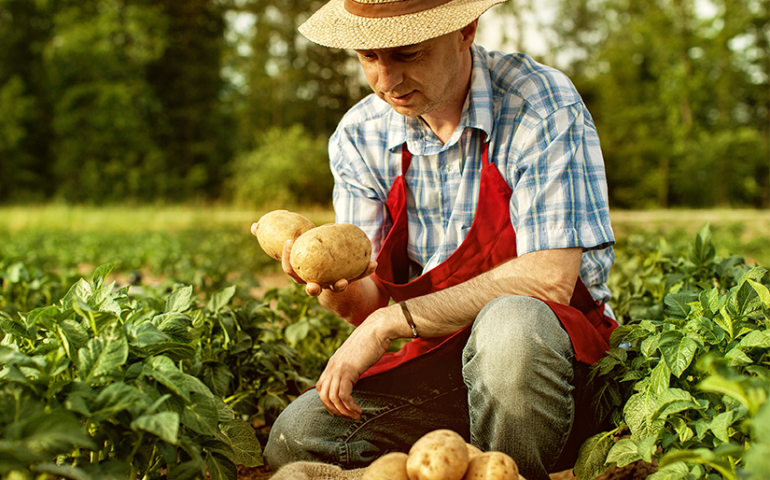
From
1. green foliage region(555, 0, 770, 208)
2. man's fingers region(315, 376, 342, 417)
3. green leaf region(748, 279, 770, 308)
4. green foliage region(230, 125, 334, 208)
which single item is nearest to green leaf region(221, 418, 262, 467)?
man's fingers region(315, 376, 342, 417)

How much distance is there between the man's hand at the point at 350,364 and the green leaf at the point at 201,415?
48 centimetres

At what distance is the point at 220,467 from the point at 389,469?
462mm

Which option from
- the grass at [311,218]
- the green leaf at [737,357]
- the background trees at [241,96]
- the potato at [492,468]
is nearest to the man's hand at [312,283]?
the potato at [492,468]

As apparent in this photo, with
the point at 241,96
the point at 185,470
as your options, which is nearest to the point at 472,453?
the point at 185,470

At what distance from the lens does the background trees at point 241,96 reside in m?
18.6

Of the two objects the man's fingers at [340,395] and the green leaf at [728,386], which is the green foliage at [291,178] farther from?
the green leaf at [728,386]

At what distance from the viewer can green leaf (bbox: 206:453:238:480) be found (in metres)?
1.46

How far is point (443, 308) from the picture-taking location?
70.6 inches

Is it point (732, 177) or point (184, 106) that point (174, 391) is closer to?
point (732, 177)

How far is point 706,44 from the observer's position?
60.4ft

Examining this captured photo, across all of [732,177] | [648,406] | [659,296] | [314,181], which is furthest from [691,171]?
[648,406]

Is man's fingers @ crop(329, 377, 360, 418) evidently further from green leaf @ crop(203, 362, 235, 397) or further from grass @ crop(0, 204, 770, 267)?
grass @ crop(0, 204, 770, 267)

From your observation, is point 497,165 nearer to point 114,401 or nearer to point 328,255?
point 328,255

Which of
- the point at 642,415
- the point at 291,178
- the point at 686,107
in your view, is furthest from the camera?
the point at 686,107
